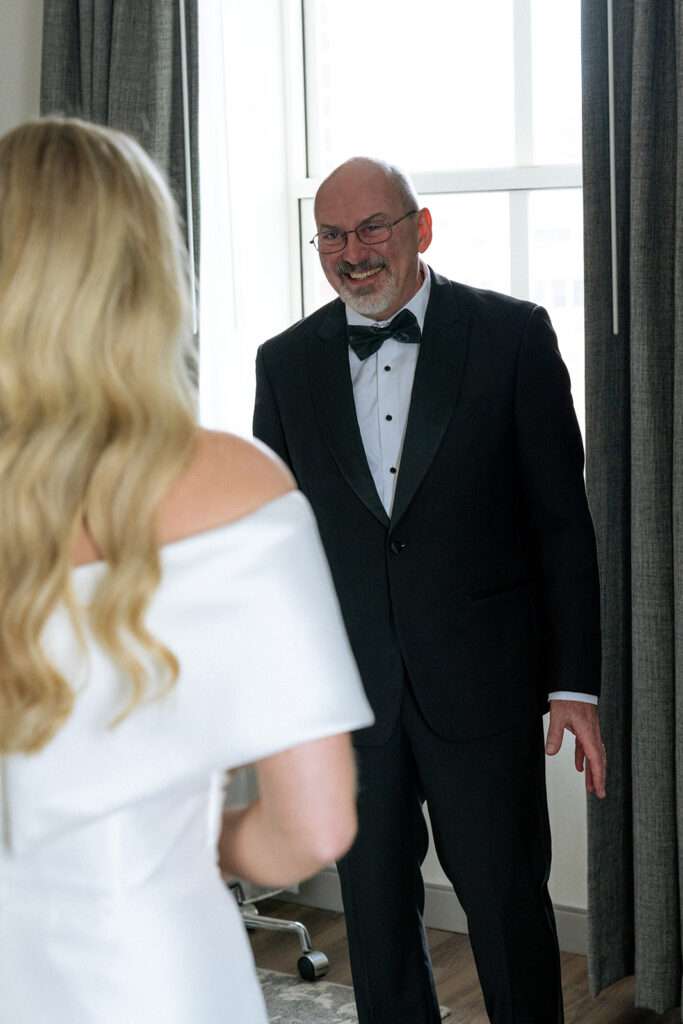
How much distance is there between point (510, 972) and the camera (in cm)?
216

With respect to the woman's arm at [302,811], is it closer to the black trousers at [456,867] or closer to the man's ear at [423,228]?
the black trousers at [456,867]

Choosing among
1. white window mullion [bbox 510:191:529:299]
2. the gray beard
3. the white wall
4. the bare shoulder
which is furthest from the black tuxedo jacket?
the white wall

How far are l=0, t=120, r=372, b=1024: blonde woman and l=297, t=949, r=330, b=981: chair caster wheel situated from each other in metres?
2.00

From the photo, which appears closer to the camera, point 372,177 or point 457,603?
point 457,603

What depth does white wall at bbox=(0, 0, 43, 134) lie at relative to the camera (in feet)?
11.2

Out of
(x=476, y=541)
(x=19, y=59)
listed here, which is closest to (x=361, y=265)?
(x=476, y=541)

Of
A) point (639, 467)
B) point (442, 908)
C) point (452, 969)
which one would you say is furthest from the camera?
point (442, 908)

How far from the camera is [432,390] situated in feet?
7.27

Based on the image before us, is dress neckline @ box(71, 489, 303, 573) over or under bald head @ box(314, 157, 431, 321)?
under

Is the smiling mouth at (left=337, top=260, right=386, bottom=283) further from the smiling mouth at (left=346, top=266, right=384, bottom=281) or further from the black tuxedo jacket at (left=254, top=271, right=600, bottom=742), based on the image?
the black tuxedo jacket at (left=254, top=271, right=600, bottom=742)

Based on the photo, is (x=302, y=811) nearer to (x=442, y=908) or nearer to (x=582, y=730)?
(x=582, y=730)

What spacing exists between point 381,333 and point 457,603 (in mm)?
526

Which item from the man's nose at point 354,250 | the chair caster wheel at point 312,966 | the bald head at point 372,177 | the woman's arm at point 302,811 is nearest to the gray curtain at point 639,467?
the bald head at point 372,177

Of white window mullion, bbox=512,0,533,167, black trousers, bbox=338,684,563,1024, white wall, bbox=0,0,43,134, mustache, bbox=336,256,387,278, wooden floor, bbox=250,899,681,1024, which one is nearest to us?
black trousers, bbox=338,684,563,1024
